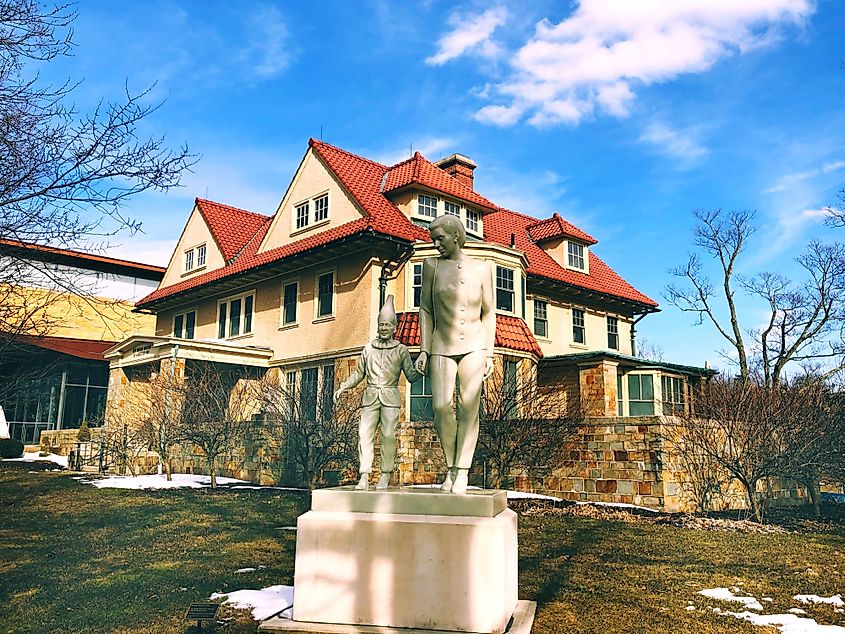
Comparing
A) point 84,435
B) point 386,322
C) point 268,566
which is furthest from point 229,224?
point 386,322

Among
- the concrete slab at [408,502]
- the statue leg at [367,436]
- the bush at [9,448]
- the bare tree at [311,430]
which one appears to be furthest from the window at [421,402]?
the bush at [9,448]

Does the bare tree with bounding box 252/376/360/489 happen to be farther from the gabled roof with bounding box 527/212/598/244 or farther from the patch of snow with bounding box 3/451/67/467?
the gabled roof with bounding box 527/212/598/244

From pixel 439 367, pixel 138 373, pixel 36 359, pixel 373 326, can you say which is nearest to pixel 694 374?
pixel 373 326

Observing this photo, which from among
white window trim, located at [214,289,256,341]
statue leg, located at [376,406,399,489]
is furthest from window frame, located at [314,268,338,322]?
statue leg, located at [376,406,399,489]

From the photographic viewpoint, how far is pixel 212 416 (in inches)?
743

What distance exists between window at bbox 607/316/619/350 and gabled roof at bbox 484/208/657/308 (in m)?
1.21

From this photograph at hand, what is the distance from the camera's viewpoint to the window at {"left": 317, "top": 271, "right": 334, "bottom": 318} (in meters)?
22.6

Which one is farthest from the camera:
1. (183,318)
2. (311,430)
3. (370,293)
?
(183,318)

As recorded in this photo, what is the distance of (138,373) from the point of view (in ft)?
87.9

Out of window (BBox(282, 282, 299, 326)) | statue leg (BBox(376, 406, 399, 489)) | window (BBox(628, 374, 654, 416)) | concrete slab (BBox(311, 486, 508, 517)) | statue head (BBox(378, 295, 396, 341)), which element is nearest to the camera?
concrete slab (BBox(311, 486, 508, 517))

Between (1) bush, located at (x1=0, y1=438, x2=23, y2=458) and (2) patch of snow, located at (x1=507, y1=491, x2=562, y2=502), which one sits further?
(1) bush, located at (x1=0, y1=438, x2=23, y2=458)

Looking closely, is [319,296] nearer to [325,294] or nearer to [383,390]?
[325,294]

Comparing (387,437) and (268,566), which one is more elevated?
(387,437)

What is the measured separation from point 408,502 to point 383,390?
1.34 m
